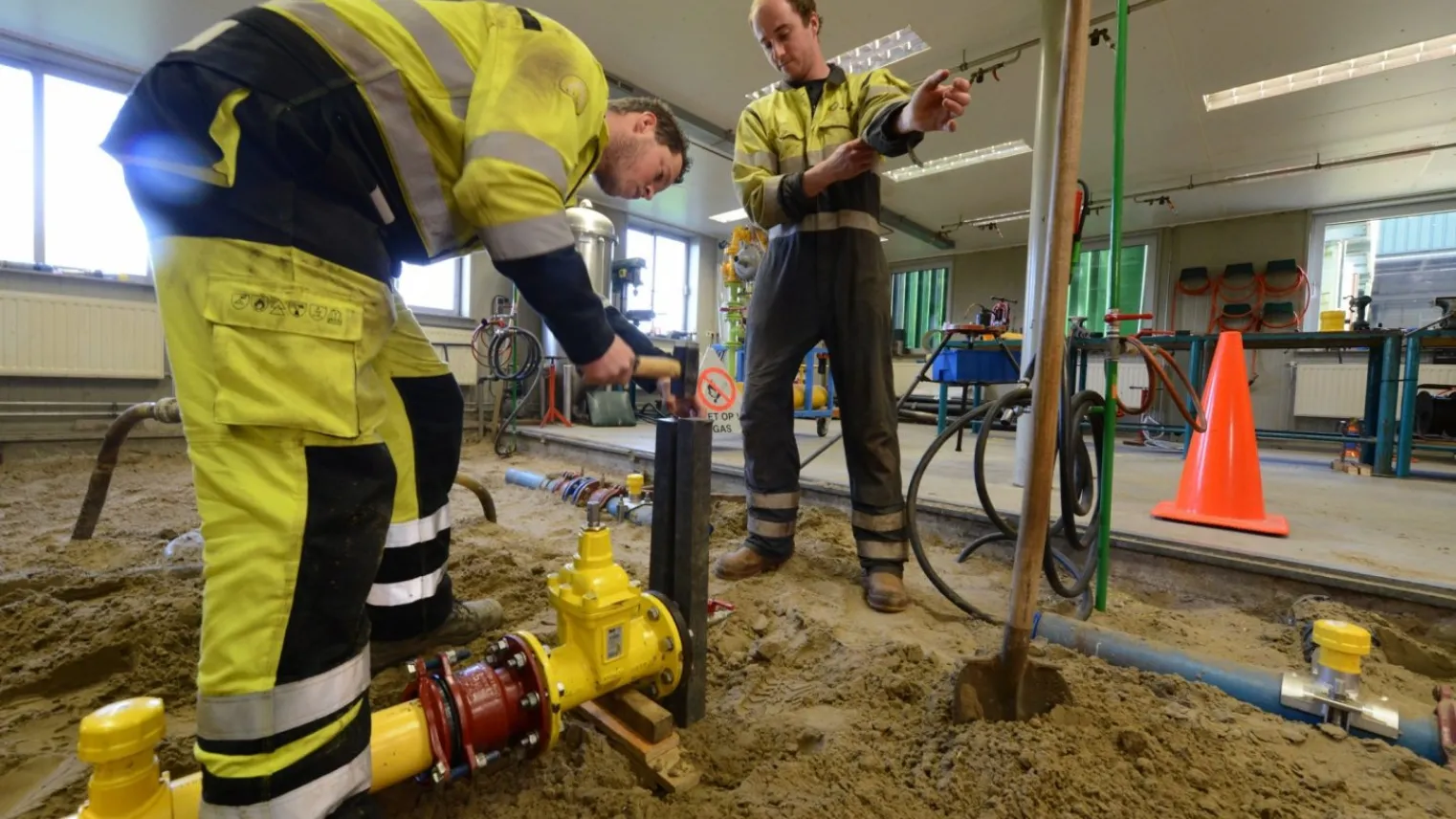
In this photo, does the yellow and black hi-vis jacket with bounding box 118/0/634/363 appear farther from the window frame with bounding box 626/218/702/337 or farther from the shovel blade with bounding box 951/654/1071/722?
the window frame with bounding box 626/218/702/337

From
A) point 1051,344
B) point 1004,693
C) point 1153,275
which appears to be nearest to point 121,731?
Answer: point 1004,693

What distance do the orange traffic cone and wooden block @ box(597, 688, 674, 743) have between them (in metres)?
2.01

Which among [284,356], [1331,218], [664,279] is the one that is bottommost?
[284,356]

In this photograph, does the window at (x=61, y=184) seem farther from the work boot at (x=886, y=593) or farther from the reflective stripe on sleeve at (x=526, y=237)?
the work boot at (x=886, y=593)

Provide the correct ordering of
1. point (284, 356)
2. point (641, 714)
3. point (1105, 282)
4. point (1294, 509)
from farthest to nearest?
1. point (1105, 282)
2. point (1294, 509)
3. point (641, 714)
4. point (284, 356)

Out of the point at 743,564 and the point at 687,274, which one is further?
the point at 687,274

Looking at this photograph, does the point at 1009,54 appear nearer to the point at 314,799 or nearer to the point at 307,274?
the point at 307,274

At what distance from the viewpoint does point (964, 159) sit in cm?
612

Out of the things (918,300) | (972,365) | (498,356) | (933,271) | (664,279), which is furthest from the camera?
(918,300)

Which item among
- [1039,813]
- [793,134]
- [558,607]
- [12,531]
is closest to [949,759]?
[1039,813]

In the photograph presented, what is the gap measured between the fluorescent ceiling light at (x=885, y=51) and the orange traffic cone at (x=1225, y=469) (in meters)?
3.22

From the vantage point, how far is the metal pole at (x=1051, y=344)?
90 centimetres

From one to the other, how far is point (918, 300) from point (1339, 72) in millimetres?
6085

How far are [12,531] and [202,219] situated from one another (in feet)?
8.36
